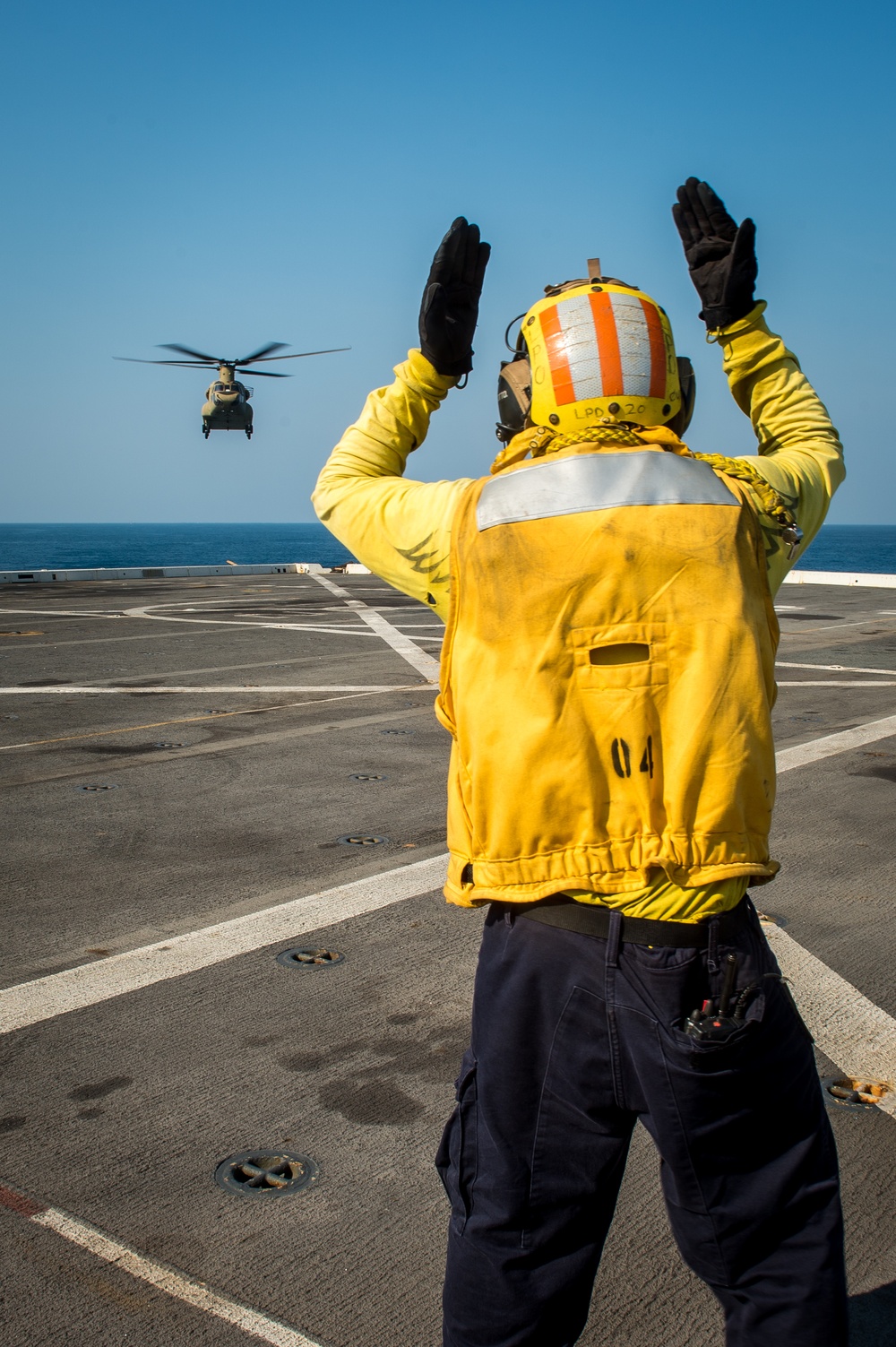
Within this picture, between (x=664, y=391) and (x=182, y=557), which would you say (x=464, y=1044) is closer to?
(x=664, y=391)

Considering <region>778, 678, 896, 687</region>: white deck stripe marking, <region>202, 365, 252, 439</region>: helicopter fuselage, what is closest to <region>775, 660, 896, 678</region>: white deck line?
<region>778, 678, 896, 687</region>: white deck stripe marking

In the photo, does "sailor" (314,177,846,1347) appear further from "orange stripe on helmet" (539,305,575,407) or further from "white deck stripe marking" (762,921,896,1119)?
"white deck stripe marking" (762,921,896,1119)

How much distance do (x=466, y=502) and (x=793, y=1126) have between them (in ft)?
3.94

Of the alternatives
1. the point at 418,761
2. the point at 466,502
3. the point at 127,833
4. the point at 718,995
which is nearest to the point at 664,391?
the point at 466,502

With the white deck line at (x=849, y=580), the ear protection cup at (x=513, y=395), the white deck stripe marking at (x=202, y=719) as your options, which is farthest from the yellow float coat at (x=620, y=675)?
the white deck line at (x=849, y=580)

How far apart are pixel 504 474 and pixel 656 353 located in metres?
0.38

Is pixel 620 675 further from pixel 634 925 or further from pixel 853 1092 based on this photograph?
pixel 853 1092

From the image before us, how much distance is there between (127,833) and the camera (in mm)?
6223

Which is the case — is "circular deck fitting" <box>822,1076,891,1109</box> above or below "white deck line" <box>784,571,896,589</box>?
below

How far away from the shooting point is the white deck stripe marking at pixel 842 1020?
355 cm

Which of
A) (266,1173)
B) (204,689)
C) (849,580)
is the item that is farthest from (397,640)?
(849,580)

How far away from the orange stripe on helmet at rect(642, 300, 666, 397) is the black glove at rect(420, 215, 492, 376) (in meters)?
0.36

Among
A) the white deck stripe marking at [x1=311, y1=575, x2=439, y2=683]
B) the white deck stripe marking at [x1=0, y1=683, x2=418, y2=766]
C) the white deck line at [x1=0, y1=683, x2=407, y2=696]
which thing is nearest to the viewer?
the white deck stripe marking at [x1=0, y1=683, x2=418, y2=766]

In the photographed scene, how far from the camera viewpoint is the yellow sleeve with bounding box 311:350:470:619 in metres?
1.98
